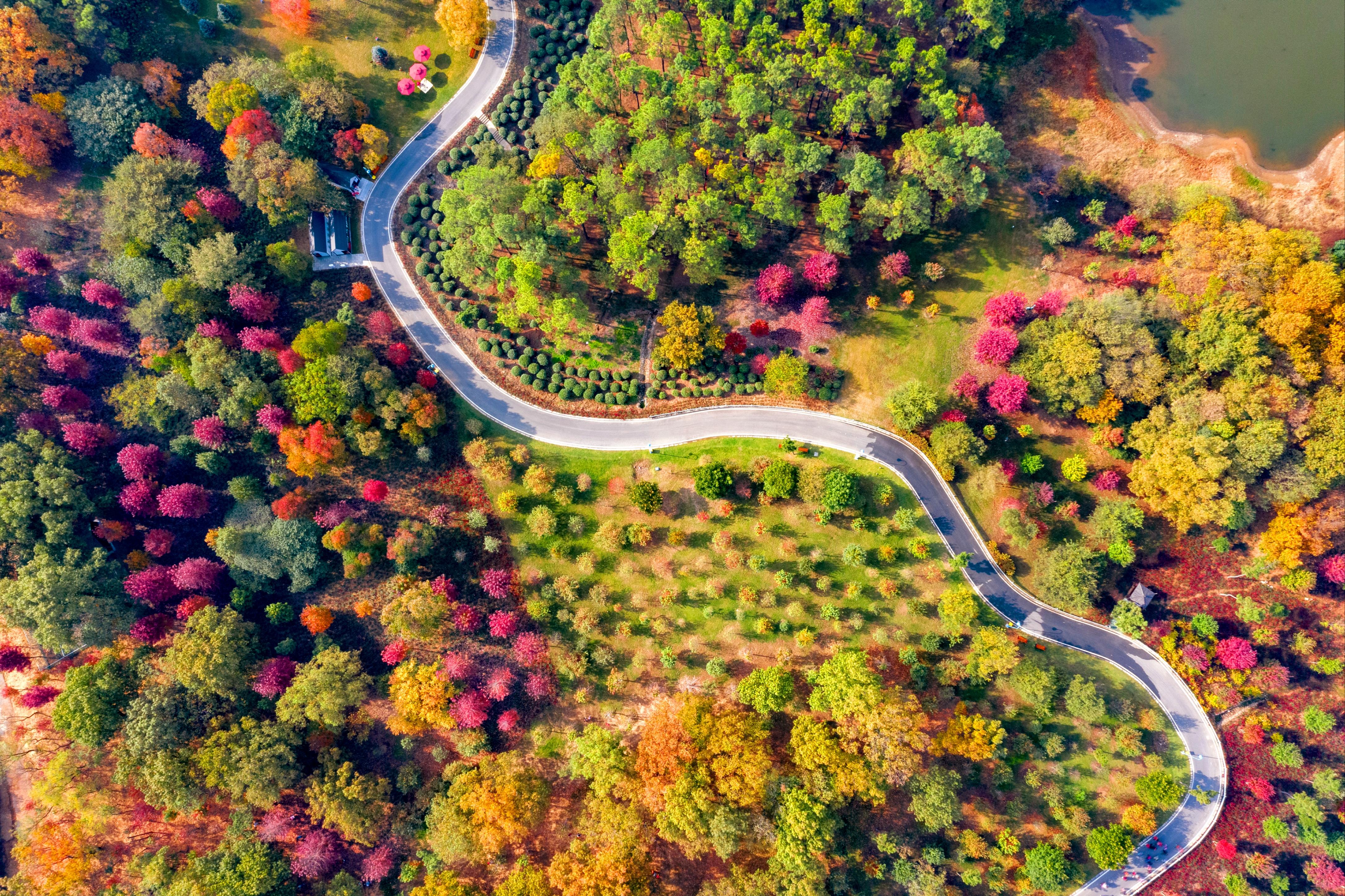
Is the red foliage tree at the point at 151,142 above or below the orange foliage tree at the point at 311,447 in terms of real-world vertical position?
above

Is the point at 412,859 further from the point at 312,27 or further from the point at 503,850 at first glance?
the point at 312,27

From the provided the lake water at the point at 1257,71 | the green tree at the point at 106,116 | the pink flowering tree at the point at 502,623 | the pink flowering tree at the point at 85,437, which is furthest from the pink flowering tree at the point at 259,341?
the lake water at the point at 1257,71

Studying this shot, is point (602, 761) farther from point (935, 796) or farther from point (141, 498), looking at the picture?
point (141, 498)

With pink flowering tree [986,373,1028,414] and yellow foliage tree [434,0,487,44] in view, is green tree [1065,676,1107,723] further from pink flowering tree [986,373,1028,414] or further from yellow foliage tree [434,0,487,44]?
yellow foliage tree [434,0,487,44]

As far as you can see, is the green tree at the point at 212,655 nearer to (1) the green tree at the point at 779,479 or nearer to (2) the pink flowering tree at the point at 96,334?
(2) the pink flowering tree at the point at 96,334

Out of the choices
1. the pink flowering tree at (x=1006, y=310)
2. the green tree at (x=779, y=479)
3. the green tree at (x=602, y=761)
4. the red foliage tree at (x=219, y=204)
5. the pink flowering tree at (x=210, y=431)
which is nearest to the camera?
the green tree at (x=602, y=761)

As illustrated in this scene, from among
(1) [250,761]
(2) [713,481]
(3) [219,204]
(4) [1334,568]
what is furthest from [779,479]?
(3) [219,204]

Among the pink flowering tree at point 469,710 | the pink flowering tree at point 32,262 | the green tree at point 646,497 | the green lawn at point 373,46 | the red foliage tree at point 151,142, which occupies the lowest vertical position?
the pink flowering tree at point 469,710

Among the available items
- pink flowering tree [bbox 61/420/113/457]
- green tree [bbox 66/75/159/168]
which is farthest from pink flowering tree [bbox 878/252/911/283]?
pink flowering tree [bbox 61/420/113/457]
